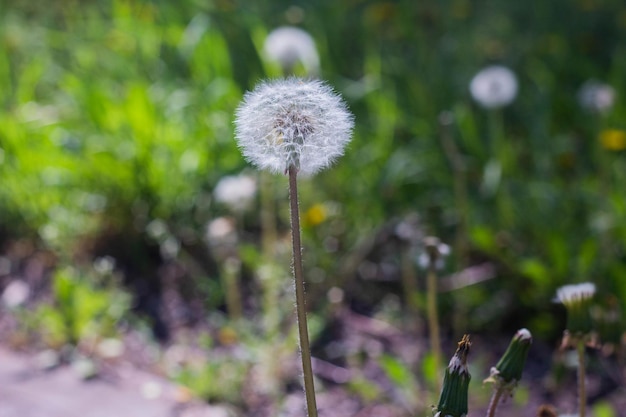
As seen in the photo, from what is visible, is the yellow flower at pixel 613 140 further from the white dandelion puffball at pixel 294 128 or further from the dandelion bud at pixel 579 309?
the white dandelion puffball at pixel 294 128

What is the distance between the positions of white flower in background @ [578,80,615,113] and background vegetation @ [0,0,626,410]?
8cm

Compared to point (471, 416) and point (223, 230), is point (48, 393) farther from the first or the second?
point (471, 416)

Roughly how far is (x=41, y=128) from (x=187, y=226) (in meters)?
0.97

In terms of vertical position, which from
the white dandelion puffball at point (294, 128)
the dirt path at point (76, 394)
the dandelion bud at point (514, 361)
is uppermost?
the white dandelion puffball at point (294, 128)

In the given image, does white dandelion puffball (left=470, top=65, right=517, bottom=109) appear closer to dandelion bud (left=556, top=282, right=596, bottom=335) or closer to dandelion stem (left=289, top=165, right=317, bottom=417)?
dandelion bud (left=556, top=282, right=596, bottom=335)

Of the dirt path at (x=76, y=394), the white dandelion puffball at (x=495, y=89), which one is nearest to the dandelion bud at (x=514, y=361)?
the dirt path at (x=76, y=394)

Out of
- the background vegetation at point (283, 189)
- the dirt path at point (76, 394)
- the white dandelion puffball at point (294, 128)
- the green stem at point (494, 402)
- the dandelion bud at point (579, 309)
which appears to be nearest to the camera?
the white dandelion puffball at point (294, 128)

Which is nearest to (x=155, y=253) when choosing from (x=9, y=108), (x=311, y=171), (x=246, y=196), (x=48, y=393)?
(x=246, y=196)

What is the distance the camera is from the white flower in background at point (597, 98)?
396 cm

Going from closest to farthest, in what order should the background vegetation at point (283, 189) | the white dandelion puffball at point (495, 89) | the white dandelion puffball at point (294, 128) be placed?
1. the white dandelion puffball at point (294, 128)
2. the background vegetation at point (283, 189)
3. the white dandelion puffball at point (495, 89)

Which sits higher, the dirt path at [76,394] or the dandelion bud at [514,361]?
the dirt path at [76,394]

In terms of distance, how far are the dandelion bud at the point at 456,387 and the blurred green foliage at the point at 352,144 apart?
156 centimetres

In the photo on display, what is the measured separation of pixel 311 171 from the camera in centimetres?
138

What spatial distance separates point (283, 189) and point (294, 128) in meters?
2.28
